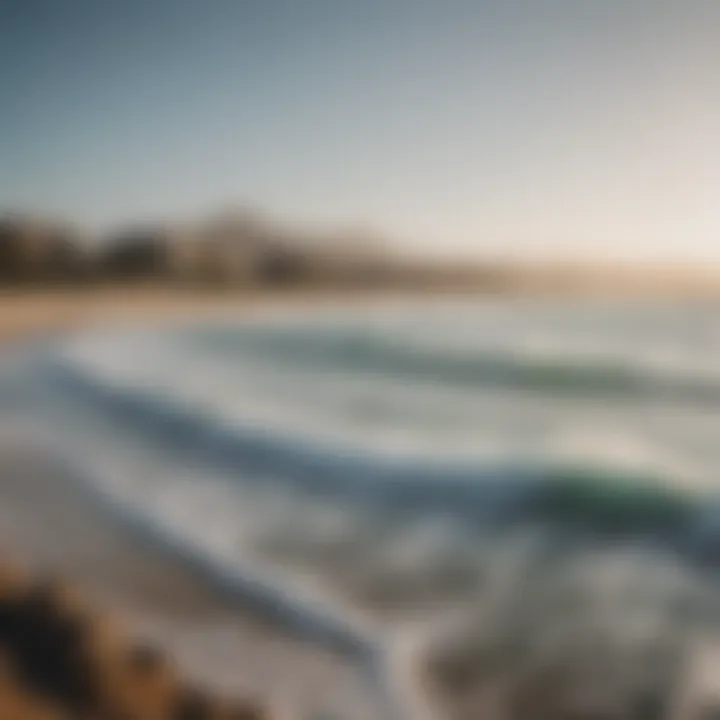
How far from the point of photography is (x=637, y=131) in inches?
45.6

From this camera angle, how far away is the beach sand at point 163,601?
2.85 feet

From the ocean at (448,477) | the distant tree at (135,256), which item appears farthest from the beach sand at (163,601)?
the distant tree at (135,256)

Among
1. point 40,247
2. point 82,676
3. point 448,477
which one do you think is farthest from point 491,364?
point 82,676

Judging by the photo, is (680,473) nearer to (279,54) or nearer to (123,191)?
(279,54)

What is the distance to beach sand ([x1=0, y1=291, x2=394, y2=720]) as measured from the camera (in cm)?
87

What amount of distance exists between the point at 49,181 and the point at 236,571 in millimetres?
838

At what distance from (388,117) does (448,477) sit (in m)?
0.59

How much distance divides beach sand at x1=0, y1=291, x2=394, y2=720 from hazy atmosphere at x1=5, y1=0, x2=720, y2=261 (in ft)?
1.06

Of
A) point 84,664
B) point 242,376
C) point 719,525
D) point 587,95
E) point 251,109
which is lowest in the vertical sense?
point 84,664

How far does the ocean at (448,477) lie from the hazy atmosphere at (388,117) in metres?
0.16

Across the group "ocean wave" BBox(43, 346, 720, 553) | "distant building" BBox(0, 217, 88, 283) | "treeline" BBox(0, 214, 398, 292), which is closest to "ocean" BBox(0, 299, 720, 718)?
"ocean wave" BBox(43, 346, 720, 553)

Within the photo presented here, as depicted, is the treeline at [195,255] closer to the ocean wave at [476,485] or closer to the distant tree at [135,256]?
the distant tree at [135,256]

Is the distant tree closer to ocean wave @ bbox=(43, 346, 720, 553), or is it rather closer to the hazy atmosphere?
the hazy atmosphere

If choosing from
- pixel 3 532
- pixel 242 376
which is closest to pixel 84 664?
pixel 3 532
